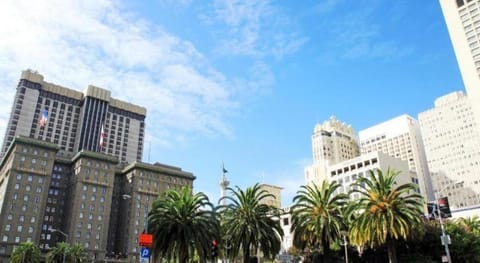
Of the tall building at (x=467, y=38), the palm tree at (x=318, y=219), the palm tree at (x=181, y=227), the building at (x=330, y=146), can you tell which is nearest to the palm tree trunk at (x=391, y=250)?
the palm tree at (x=318, y=219)

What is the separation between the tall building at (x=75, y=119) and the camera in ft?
516

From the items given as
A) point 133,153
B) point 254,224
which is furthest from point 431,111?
point 254,224

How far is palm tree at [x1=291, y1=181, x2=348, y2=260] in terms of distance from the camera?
5128 cm

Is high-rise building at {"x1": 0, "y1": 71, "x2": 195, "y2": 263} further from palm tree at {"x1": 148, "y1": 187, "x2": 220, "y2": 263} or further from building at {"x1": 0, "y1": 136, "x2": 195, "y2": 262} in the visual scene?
palm tree at {"x1": 148, "y1": 187, "x2": 220, "y2": 263}

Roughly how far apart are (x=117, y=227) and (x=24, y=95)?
67871 millimetres

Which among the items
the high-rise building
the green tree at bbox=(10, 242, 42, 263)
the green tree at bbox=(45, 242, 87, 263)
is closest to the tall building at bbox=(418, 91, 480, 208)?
the high-rise building

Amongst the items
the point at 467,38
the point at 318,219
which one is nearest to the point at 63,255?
the point at 318,219

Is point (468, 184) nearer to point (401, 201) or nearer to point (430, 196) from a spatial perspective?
point (430, 196)

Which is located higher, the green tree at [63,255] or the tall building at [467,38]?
the tall building at [467,38]

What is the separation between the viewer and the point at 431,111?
194875mm

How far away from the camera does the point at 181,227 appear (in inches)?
1773

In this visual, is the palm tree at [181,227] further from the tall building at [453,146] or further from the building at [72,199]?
the tall building at [453,146]

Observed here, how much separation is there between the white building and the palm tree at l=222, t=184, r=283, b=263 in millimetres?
68347

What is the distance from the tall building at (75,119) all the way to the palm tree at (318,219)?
11427cm
